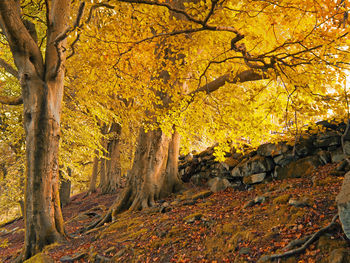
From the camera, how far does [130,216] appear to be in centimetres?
718

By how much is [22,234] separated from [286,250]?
12.7 metres

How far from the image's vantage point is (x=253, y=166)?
23.4 feet

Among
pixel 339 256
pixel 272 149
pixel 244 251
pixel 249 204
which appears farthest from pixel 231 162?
pixel 339 256

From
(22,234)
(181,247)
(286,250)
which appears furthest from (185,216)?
(22,234)

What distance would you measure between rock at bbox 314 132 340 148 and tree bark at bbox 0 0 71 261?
759cm

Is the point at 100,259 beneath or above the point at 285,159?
beneath

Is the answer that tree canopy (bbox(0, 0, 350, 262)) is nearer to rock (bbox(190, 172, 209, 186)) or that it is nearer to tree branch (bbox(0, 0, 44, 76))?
tree branch (bbox(0, 0, 44, 76))

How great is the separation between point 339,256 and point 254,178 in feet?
14.9

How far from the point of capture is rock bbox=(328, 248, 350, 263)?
2.41 meters

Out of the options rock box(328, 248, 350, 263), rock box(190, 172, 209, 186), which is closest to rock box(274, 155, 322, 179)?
rock box(190, 172, 209, 186)

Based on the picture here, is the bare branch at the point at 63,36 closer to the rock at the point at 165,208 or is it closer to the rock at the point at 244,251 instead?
the rock at the point at 165,208

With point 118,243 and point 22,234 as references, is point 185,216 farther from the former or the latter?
point 22,234

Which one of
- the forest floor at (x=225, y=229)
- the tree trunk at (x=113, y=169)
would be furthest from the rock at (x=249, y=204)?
the tree trunk at (x=113, y=169)

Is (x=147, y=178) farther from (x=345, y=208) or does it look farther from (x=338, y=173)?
(x=345, y=208)
